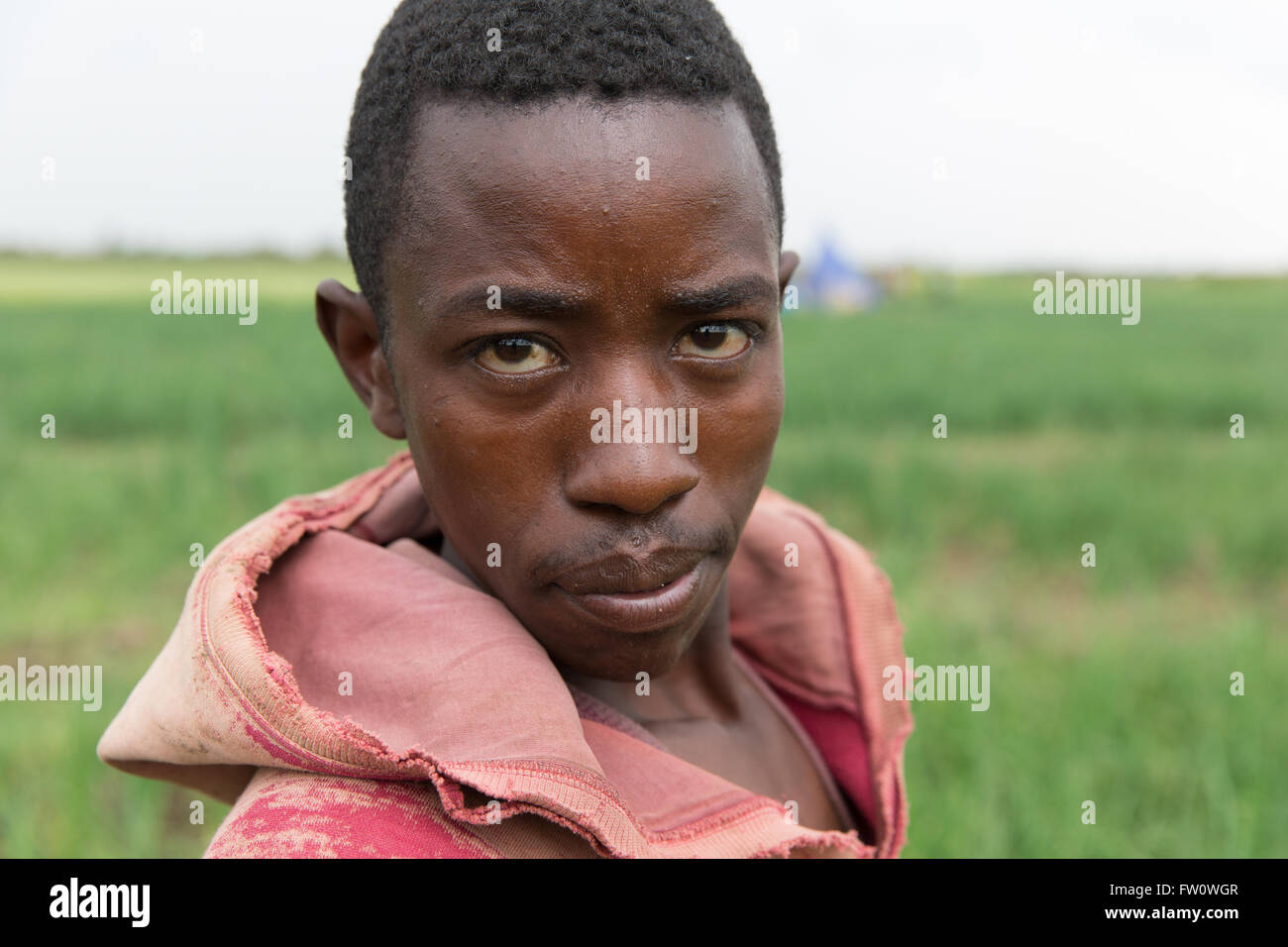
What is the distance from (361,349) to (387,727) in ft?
1.87

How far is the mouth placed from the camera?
1.33 meters

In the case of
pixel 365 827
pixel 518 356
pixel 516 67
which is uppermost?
pixel 516 67

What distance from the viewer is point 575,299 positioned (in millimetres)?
1251

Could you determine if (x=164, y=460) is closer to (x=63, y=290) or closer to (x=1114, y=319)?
(x=1114, y=319)

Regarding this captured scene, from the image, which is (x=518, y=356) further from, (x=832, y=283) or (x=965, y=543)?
(x=832, y=283)

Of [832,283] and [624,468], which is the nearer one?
[624,468]

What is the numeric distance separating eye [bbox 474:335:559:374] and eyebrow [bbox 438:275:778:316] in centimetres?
4

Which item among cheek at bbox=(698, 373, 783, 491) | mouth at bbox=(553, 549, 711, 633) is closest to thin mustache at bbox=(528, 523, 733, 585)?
mouth at bbox=(553, 549, 711, 633)

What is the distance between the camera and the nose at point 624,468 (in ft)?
4.14

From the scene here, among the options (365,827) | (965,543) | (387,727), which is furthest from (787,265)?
(965,543)

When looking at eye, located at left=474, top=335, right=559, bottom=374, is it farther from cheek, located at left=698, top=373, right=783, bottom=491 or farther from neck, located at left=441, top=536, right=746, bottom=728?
neck, located at left=441, top=536, right=746, bottom=728

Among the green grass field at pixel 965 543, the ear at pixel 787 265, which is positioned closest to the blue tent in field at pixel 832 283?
the green grass field at pixel 965 543
